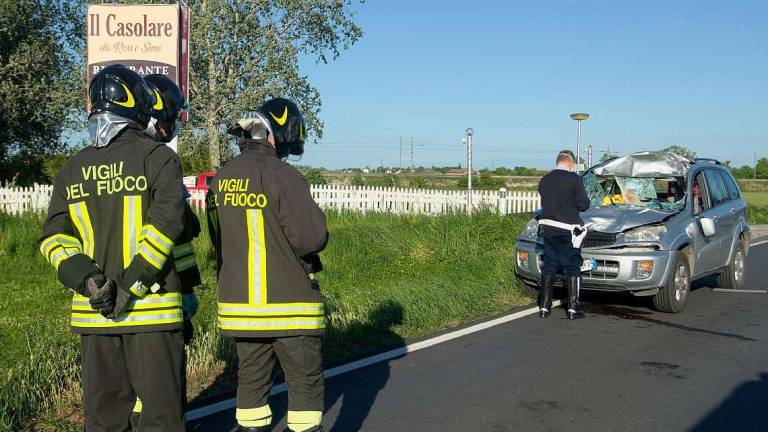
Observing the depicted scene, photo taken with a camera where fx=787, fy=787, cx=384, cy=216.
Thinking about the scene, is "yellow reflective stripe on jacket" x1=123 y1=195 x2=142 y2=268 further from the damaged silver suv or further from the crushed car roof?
the crushed car roof

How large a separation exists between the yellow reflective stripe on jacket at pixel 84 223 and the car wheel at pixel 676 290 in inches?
262

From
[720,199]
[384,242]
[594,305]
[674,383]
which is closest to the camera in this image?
[674,383]

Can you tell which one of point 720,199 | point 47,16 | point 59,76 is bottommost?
point 720,199

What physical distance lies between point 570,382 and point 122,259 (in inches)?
146

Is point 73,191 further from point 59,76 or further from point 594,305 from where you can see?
point 59,76

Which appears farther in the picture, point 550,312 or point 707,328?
point 550,312

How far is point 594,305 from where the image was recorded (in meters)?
9.24

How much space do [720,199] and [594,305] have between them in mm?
2459

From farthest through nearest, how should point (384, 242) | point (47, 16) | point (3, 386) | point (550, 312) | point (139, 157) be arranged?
point (47, 16) → point (384, 242) → point (550, 312) → point (3, 386) → point (139, 157)

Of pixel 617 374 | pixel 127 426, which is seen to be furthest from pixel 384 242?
pixel 127 426

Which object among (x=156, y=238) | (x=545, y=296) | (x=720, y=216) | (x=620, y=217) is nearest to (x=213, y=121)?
(x=720, y=216)

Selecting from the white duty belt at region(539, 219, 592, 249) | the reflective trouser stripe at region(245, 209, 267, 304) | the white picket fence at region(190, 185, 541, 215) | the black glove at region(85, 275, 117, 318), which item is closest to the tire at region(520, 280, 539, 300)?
the white duty belt at region(539, 219, 592, 249)

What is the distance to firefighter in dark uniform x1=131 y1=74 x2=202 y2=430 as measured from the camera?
11.8 ft

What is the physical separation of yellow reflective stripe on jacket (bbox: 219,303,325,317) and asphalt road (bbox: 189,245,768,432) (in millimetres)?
1339
